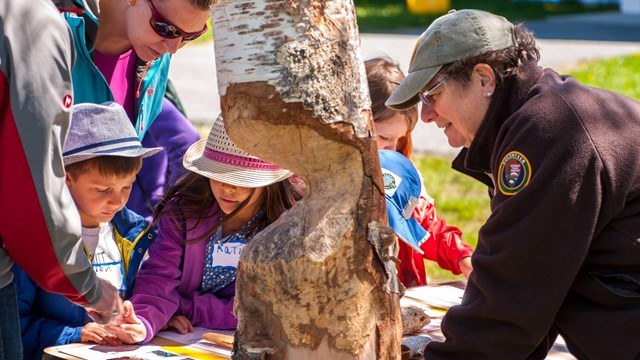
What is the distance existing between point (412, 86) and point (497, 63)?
244 mm

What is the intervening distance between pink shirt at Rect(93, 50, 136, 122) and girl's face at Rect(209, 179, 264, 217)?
1.65 ft

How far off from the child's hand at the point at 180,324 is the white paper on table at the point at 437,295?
0.83 meters

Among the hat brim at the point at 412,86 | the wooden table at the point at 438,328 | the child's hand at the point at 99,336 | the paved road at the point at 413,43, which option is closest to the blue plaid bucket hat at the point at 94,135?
the child's hand at the point at 99,336

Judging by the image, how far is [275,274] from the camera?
253 cm

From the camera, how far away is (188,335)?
336cm

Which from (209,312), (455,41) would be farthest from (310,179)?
(209,312)

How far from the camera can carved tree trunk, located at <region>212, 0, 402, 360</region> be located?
2428 mm

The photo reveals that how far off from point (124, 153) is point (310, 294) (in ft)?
3.23

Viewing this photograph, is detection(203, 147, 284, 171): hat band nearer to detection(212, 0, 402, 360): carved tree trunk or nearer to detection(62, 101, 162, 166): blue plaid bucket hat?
detection(62, 101, 162, 166): blue plaid bucket hat

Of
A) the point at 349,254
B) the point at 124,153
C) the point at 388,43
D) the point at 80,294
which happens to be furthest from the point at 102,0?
the point at 388,43

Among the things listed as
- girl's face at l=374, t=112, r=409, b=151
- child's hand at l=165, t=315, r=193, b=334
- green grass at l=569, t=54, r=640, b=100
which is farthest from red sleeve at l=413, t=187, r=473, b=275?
green grass at l=569, t=54, r=640, b=100

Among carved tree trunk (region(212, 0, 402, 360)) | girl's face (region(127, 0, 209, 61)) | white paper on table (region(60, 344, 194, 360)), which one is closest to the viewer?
carved tree trunk (region(212, 0, 402, 360))

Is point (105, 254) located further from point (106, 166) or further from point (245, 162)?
point (245, 162)

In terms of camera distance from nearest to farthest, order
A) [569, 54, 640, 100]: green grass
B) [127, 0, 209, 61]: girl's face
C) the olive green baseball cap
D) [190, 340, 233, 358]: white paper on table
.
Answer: the olive green baseball cap → [190, 340, 233, 358]: white paper on table → [127, 0, 209, 61]: girl's face → [569, 54, 640, 100]: green grass
